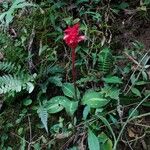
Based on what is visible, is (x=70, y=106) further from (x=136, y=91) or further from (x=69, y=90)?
(x=136, y=91)

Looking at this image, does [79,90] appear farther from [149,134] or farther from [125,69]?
[149,134]

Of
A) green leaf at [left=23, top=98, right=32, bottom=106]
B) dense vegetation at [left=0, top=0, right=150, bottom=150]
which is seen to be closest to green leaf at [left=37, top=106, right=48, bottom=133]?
dense vegetation at [left=0, top=0, right=150, bottom=150]

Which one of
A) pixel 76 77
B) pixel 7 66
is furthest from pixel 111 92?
pixel 7 66

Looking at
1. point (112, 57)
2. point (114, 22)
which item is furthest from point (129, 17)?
point (112, 57)

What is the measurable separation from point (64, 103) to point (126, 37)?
2.52ft

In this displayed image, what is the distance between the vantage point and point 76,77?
286 cm

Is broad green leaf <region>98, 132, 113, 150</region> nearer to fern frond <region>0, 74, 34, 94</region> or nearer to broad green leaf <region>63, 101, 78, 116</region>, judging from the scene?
broad green leaf <region>63, 101, 78, 116</region>

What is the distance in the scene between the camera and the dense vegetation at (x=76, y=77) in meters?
2.54

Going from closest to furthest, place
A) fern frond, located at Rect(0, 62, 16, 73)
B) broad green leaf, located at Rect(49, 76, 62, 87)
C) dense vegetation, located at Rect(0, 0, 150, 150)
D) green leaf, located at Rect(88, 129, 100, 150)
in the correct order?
green leaf, located at Rect(88, 129, 100, 150) < dense vegetation, located at Rect(0, 0, 150, 150) < broad green leaf, located at Rect(49, 76, 62, 87) < fern frond, located at Rect(0, 62, 16, 73)

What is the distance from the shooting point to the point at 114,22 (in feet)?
10.2

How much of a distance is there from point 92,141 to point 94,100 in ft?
1.00

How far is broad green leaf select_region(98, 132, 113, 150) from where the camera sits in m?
2.41

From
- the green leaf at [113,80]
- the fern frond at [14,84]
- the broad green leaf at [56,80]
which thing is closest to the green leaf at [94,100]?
the green leaf at [113,80]

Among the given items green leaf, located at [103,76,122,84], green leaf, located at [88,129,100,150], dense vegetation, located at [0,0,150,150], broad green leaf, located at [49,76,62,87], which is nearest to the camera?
green leaf, located at [88,129,100,150]
